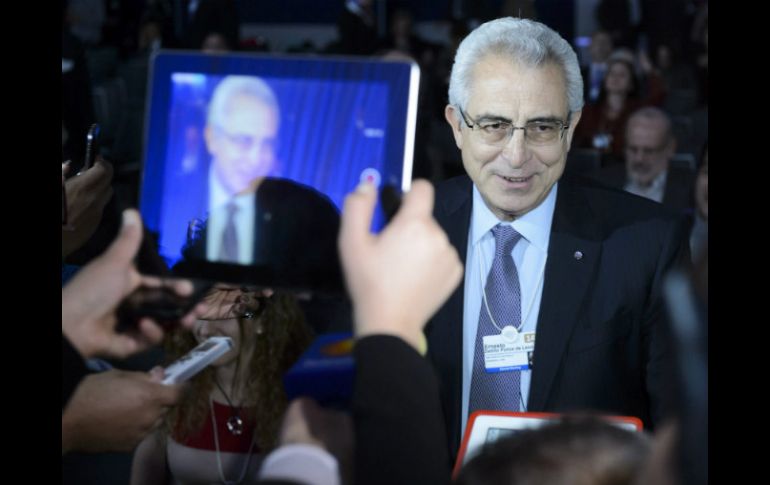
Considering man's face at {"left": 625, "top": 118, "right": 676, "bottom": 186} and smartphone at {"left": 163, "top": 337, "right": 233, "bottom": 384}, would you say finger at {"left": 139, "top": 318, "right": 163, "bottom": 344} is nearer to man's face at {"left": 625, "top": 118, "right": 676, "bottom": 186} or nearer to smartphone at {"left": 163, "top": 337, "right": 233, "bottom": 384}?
smartphone at {"left": 163, "top": 337, "right": 233, "bottom": 384}

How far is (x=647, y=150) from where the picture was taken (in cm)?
327

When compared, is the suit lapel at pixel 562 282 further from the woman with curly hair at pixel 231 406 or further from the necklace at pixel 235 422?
the necklace at pixel 235 422

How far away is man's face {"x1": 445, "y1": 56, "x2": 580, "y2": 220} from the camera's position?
1.35 metres

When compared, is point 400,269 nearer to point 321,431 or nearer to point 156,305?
point 321,431

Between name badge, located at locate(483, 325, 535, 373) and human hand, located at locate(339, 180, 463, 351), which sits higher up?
human hand, located at locate(339, 180, 463, 351)

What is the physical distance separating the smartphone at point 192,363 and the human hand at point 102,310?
101 mm

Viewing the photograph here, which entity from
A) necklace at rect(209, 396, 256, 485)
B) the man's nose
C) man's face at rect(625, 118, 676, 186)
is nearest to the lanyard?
the man's nose

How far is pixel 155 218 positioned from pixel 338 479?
0.43 meters

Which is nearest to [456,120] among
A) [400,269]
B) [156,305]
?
[156,305]

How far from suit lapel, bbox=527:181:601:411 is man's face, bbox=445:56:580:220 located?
7 cm

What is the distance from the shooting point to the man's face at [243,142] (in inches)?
44.0

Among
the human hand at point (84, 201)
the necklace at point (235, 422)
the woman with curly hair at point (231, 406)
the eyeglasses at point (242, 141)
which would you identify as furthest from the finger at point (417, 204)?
the necklace at point (235, 422)
